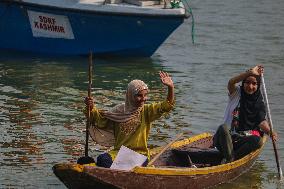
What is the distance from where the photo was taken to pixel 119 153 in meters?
9.92

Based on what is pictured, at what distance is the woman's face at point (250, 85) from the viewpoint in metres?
11.5

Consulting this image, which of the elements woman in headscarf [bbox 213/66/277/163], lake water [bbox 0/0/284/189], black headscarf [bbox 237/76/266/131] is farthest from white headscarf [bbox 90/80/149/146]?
black headscarf [bbox 237/76/266/131]

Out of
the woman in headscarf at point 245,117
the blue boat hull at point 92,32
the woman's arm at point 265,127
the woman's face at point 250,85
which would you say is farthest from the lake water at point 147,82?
the woman's face at point 250,85

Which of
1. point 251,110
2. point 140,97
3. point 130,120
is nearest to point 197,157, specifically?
point 251,110

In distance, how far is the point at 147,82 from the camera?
1772 centimetres

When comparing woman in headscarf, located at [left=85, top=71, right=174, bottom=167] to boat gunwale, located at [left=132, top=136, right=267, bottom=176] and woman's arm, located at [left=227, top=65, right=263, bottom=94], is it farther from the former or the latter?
woman's arm, located at [left=227, top=65, right=263, bottom=94]

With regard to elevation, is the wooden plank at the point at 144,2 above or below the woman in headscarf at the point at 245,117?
above

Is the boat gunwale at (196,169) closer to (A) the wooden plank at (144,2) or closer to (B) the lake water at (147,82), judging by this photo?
(B) the lake water at (147,82)

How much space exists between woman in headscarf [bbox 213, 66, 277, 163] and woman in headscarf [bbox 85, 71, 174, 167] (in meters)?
1.44

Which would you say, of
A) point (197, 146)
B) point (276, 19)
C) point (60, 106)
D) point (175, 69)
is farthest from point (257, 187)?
point (276, 19)

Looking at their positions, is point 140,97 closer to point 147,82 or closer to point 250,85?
point 250,85

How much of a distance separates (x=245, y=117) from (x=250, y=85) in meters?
0.47

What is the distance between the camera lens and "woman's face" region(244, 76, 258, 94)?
11.5 meters

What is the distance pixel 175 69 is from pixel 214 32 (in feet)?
15.9
